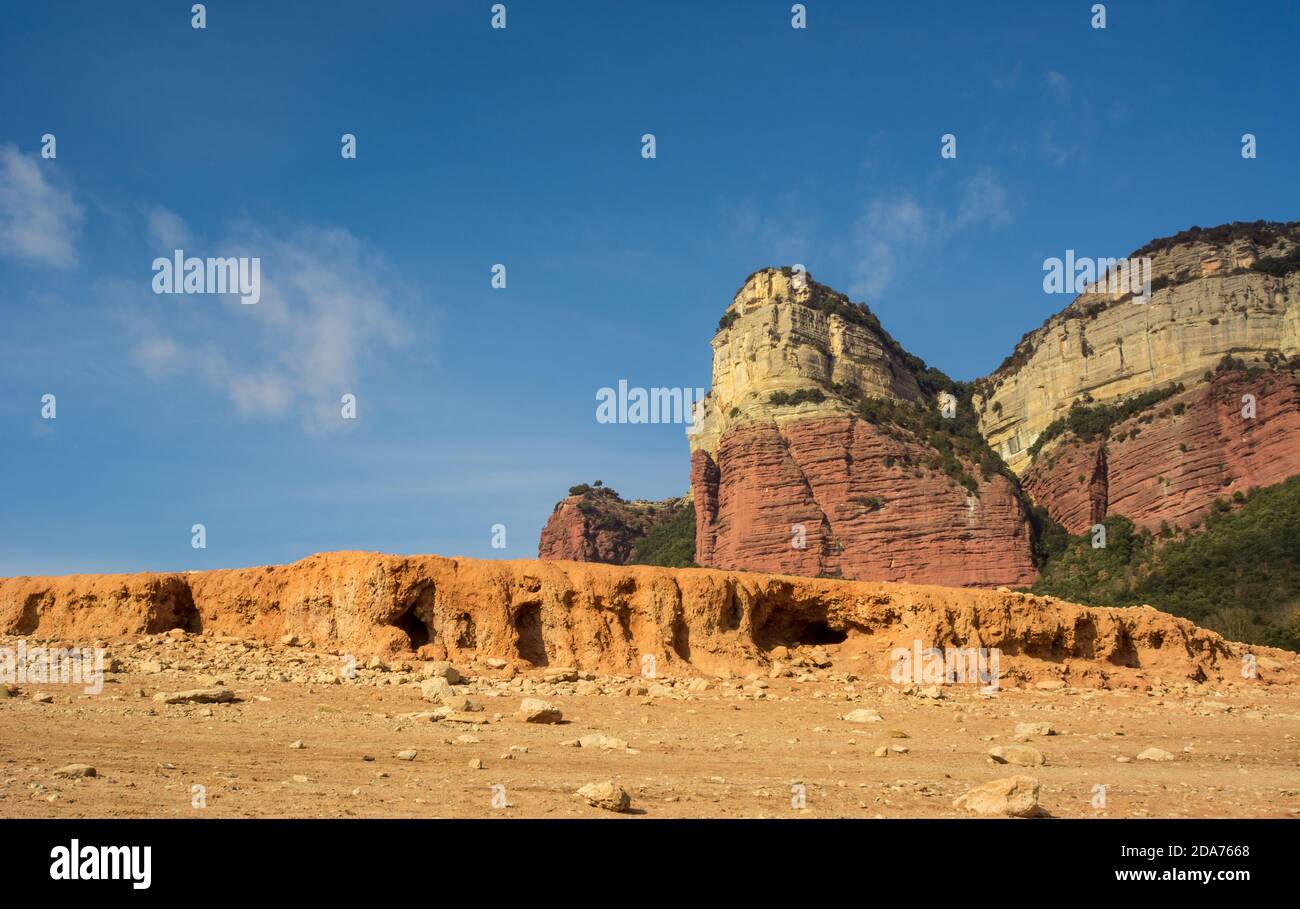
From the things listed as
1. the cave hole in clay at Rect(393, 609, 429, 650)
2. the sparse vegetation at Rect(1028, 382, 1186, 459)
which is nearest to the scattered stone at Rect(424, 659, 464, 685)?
the cave hole in clay at Rect(393, 609, 429, 650)

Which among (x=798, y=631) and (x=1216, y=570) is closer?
(x=798, y=631)

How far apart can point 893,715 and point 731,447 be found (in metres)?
75.7

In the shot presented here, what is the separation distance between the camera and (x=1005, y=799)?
26.6 feet

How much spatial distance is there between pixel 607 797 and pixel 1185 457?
76958mm

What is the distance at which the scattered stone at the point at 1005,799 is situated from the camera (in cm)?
794

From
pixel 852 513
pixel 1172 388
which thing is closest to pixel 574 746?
pixel 852 513

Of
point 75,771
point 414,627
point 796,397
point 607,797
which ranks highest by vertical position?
point 796,397

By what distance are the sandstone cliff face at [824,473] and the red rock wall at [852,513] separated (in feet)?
0.35

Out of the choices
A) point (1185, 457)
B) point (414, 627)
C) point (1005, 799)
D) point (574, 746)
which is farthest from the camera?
point (1185, 457)

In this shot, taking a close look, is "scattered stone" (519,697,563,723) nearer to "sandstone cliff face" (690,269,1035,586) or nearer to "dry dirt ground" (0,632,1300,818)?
"dry dirt ground" (0,632,1300,818)

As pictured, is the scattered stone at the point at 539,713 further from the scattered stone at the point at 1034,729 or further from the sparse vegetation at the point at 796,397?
the sparse vegetation at the point at 796,397

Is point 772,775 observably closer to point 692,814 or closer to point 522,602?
point 692,814

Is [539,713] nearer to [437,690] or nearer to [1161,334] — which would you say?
[437,690]

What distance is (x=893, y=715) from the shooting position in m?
16.6
